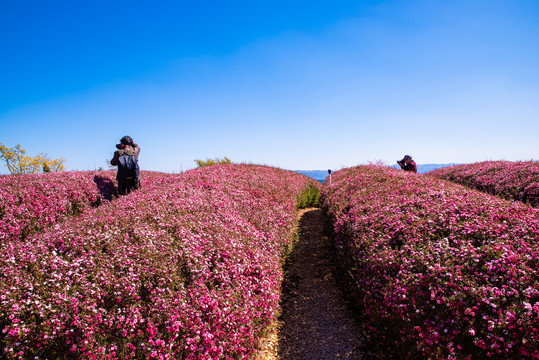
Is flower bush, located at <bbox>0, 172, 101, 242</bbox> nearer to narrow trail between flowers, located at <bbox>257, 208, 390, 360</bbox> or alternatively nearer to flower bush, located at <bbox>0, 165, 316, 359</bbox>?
flower bush, located at <bbox>0, 165, 316, 359</bbox>

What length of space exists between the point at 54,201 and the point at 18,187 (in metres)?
1.52

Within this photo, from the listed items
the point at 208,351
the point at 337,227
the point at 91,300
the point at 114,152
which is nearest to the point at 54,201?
the point at 114,152

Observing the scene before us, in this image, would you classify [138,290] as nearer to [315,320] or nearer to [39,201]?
[315,320]

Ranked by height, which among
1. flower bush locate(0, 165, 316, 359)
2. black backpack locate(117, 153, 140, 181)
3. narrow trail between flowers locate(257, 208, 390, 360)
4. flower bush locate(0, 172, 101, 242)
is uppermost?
black backpack locate(117, 153, 140, 181)

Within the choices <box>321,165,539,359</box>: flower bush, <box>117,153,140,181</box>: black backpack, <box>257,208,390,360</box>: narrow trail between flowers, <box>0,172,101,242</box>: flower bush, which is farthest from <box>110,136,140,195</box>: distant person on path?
<box>321,165,539,359</box>: flower bush

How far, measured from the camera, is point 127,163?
11352 millimetres

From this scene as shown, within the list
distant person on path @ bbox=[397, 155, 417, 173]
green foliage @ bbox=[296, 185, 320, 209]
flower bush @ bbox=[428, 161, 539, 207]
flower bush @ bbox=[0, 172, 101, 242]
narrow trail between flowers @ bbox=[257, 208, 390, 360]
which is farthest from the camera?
distant person on path @ bbox=[397, 155, 417, 173]

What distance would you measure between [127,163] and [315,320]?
9.66 m

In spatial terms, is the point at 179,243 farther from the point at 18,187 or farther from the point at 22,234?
the point at 18,187

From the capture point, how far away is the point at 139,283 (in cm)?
418

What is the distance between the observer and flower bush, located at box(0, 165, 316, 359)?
3441 millimetres

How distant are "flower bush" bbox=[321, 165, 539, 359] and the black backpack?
362 inches

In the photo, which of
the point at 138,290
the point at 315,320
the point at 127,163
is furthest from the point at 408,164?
the point at 138,290

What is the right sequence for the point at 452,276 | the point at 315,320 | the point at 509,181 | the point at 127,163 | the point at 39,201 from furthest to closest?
1. the point at 509,181
2. the point at 127,163
3. the point at 39,201
4. the point at 315,320
5. the point at 452,276
